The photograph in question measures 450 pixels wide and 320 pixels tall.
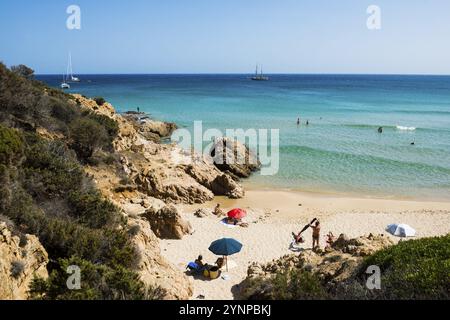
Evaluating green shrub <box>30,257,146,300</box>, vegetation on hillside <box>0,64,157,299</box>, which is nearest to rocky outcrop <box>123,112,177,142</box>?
vegetation on hillside <box>0,64,157,299</box>

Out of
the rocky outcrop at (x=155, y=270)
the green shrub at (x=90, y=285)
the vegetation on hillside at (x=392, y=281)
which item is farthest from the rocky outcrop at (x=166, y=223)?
the green shrub at (x=90, y=285)

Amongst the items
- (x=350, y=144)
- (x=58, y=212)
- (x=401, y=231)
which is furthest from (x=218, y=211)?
(x=350, y=144)

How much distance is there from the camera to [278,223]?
18.5 m

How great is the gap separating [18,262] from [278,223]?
1304 cm

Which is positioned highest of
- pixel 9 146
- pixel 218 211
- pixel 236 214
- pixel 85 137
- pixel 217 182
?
pixel 9 146

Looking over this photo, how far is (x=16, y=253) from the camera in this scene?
7355 millimetres

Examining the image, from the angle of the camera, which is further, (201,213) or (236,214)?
(201,213)

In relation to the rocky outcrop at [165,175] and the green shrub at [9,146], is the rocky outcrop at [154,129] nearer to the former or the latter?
the rocky outcrop at [165,175]

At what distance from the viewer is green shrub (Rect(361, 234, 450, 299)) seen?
7.23m

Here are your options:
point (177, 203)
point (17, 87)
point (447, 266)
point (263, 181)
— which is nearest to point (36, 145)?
point (17, 87)

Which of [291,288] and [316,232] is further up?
[291,288]

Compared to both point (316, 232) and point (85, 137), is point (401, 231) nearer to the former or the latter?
point (316, 232)

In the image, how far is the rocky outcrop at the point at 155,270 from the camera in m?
9.81
